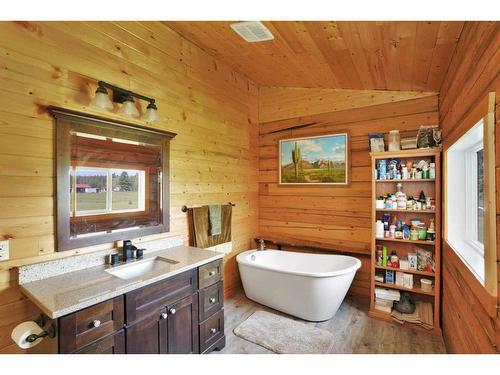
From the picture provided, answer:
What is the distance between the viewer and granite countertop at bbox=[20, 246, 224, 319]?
1.26 metres

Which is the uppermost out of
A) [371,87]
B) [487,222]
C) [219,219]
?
[371,87]

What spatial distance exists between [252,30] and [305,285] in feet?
7.47

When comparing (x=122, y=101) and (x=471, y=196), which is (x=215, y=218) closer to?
(x=122, y=101)

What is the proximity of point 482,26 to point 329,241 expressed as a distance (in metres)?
2.47

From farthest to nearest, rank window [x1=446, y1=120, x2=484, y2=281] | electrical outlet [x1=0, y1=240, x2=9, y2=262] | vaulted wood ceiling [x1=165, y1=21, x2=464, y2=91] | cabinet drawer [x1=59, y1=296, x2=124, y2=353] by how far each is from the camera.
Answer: window [x1=446, y1=120, x2=484, y2=281] → vaulted wood ceiling [x1=165, y1=21, x2=464, y2=91] → electrical outlet [x1=0, y1=240, x2=9, y2=262] → cabinet drawer [x1=59, y1=296, x2=124, y2=353]

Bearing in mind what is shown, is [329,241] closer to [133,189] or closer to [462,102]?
[462,102]

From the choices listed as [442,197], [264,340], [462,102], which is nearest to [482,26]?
[462,102]

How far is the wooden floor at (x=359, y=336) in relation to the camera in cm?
214

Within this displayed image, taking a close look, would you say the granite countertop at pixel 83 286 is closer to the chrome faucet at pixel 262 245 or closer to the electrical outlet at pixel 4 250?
the electrical outlet at pixel 4 250

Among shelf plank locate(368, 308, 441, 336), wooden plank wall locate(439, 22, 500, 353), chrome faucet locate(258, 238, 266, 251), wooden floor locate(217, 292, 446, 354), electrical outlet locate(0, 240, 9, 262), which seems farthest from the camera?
chrome faucet locate(258, 238, 266, 251)

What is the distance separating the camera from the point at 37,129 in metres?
1.59

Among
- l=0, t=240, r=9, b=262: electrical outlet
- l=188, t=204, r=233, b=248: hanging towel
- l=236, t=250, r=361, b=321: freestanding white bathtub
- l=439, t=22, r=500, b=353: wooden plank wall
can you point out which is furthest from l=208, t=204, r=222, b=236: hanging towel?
l=439, t=22, r=500, b=353: wooden plank wall

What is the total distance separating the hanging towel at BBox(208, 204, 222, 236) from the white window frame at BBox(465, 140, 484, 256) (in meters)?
2.20

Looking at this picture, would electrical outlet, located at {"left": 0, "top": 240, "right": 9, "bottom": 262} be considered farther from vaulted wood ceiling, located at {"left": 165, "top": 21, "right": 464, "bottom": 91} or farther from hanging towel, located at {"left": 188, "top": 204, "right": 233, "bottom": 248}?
vaulted wood ceiling, located at {"left": 165, "top": 21, "right": 464, "bottom": 91}
